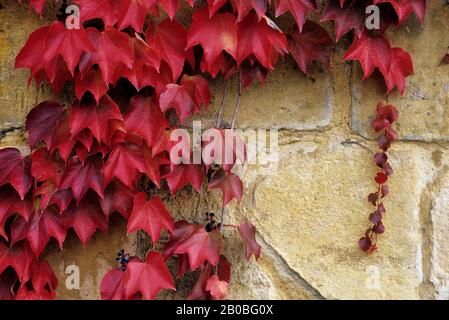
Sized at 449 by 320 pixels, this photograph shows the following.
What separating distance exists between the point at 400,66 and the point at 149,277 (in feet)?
2.61

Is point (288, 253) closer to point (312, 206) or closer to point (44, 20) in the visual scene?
point (312, 206)

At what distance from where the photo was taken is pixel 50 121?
1.48 meters

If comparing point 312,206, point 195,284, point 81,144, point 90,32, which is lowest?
point 195,284

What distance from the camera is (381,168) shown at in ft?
5.01

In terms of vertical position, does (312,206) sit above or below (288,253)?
above

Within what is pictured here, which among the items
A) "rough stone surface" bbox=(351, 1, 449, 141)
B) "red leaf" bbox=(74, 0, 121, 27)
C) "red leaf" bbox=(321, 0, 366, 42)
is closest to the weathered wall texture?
"rough stone surface" bbox=(351, 1, 449, 141)

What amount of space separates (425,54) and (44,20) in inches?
37.7

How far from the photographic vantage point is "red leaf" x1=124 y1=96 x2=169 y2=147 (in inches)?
57.1

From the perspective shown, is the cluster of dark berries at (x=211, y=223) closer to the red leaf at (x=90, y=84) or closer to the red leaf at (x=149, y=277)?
the red leaf at (x=149, y=277)

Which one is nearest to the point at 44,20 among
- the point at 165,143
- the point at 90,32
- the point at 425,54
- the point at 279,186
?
the point at 90,32

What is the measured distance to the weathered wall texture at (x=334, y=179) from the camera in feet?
5.02

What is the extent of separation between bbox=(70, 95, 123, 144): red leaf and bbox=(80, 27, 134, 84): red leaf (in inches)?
3.4

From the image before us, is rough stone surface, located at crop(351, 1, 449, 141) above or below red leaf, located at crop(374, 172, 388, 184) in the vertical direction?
above

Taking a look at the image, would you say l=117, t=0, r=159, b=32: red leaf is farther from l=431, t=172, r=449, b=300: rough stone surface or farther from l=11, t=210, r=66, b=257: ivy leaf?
l=431, t=172, r=449, b=300: rough stone surface
